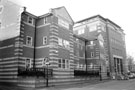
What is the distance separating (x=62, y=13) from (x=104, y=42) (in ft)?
74.9

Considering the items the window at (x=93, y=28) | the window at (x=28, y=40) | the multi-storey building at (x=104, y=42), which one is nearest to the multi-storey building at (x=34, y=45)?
the window at (x=28, y=40)

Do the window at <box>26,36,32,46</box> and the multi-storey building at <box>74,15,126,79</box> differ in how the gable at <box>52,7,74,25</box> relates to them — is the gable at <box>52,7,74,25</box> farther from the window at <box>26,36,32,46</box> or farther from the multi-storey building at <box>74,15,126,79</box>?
the multi-storey building at <box>74,15,126,79</box>

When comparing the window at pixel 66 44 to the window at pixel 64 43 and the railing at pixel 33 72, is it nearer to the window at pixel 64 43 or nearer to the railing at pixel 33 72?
the window at pixel 64 43

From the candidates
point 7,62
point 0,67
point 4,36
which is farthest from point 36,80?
point 4,36

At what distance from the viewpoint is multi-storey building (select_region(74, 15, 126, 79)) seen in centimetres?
3938

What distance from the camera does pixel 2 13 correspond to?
2488cm

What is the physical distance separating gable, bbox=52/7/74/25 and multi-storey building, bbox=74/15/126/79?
14068 millimetres

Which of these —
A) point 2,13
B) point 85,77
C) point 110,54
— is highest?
point 2,13

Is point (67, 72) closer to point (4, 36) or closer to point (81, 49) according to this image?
point (4, 36)

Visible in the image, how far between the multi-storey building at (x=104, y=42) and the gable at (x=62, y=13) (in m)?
14.1

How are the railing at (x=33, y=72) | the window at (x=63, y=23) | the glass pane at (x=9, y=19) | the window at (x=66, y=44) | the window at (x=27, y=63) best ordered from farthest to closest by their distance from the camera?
the window at (x=66, y=44), the window at (x=63, y=23), the glass pane at (x=9, y=19), the window at (x=27, y=63), the railing at (x=33, y=72)

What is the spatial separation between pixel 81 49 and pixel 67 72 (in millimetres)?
14806

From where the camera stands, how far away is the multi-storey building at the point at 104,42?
3938cm

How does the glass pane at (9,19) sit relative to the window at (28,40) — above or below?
above
